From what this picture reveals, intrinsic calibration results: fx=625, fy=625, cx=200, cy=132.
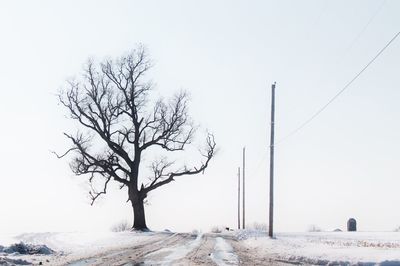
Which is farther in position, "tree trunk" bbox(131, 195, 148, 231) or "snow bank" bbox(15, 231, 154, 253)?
"tree trunk" bbox(131, 195, 148, 231)

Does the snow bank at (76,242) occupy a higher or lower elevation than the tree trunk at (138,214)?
lower

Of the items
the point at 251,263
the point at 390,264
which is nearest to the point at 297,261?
the point at 251,263

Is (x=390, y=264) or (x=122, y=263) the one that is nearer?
(x=390, y=264)

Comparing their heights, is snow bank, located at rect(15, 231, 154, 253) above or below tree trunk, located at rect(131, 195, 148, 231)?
below

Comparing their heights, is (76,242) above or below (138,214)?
below

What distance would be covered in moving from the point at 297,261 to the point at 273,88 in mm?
18283

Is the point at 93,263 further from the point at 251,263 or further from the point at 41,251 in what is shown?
the point at 41,251

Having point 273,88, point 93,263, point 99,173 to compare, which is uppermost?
point 273,88

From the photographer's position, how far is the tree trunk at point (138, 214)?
48.9 meters

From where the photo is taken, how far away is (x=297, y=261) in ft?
63.0

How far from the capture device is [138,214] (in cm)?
4906

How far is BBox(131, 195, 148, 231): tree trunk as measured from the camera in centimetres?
4888

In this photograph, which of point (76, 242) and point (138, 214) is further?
point (138, 214)

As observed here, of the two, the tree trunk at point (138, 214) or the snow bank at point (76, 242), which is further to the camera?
the tree trunk at point (138, 214)
